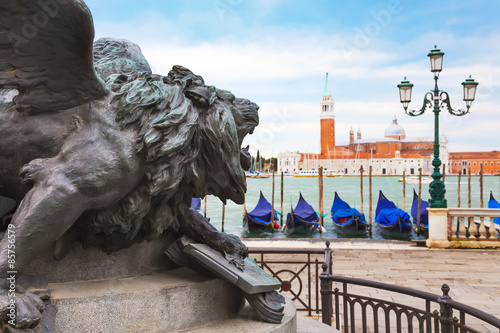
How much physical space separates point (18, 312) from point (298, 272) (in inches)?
133

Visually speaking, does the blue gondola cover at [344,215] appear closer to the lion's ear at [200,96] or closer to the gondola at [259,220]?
the gondola at [259,220]

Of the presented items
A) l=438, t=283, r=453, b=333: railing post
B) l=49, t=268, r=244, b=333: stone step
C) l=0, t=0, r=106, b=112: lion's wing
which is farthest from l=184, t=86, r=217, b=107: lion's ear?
l=438, t=283, r=453, b=333: railing post

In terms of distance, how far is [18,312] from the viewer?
1.55m

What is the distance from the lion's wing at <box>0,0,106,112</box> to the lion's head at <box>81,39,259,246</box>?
0.57ft

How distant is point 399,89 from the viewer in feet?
36.4

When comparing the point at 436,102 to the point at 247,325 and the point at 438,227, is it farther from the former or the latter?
the point at 247,325

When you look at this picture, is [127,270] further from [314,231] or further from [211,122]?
[314,231]

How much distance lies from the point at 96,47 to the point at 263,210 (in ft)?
56.6

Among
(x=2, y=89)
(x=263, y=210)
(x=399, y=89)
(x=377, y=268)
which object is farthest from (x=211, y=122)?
(x=263, y=210)

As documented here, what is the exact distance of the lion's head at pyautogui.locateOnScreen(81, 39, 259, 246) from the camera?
6.13 ft

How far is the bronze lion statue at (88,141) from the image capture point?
63.3 inches

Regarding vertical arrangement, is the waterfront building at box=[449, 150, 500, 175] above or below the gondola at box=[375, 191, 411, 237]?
above

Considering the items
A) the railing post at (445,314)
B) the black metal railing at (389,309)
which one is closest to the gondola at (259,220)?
the black metal railing at (389,309)

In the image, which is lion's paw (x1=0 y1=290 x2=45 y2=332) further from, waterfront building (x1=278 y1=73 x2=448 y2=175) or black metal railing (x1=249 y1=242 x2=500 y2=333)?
waterfront building (x1=278 y1=73 x2=448 y2=175)
